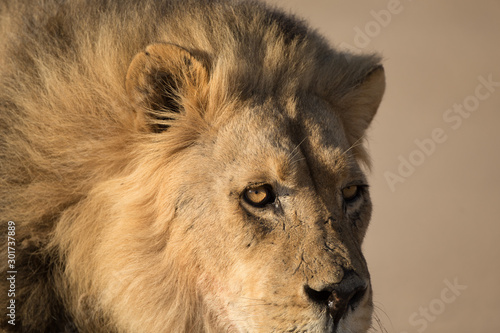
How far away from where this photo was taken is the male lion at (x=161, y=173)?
394cm

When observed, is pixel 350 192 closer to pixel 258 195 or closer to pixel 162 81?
pixel 258 195

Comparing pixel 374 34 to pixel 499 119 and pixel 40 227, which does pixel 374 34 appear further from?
pixel 40 227

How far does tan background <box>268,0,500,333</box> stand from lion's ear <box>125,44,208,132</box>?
109 inches

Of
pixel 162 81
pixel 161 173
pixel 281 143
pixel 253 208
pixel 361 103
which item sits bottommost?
pixel 161 173

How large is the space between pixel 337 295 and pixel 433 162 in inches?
345

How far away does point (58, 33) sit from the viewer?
443 cm

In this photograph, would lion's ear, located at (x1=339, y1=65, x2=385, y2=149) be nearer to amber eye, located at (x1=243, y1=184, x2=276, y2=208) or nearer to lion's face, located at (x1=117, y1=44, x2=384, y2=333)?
lion's face, located at (x1=117, y1=44, x2=384, y2=333)

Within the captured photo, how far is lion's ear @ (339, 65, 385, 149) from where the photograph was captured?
4.83 m

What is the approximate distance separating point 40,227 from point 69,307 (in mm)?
492

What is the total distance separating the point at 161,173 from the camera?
413 cm

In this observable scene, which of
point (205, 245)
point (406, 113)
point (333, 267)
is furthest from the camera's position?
point (406, 113)

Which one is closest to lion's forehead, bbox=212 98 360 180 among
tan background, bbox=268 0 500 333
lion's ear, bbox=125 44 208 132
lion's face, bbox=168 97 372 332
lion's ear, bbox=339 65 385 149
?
lion's face, bbox=168 97 372 332

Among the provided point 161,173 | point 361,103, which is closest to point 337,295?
point 161,173

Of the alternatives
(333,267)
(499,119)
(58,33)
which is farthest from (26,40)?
(499,119)
